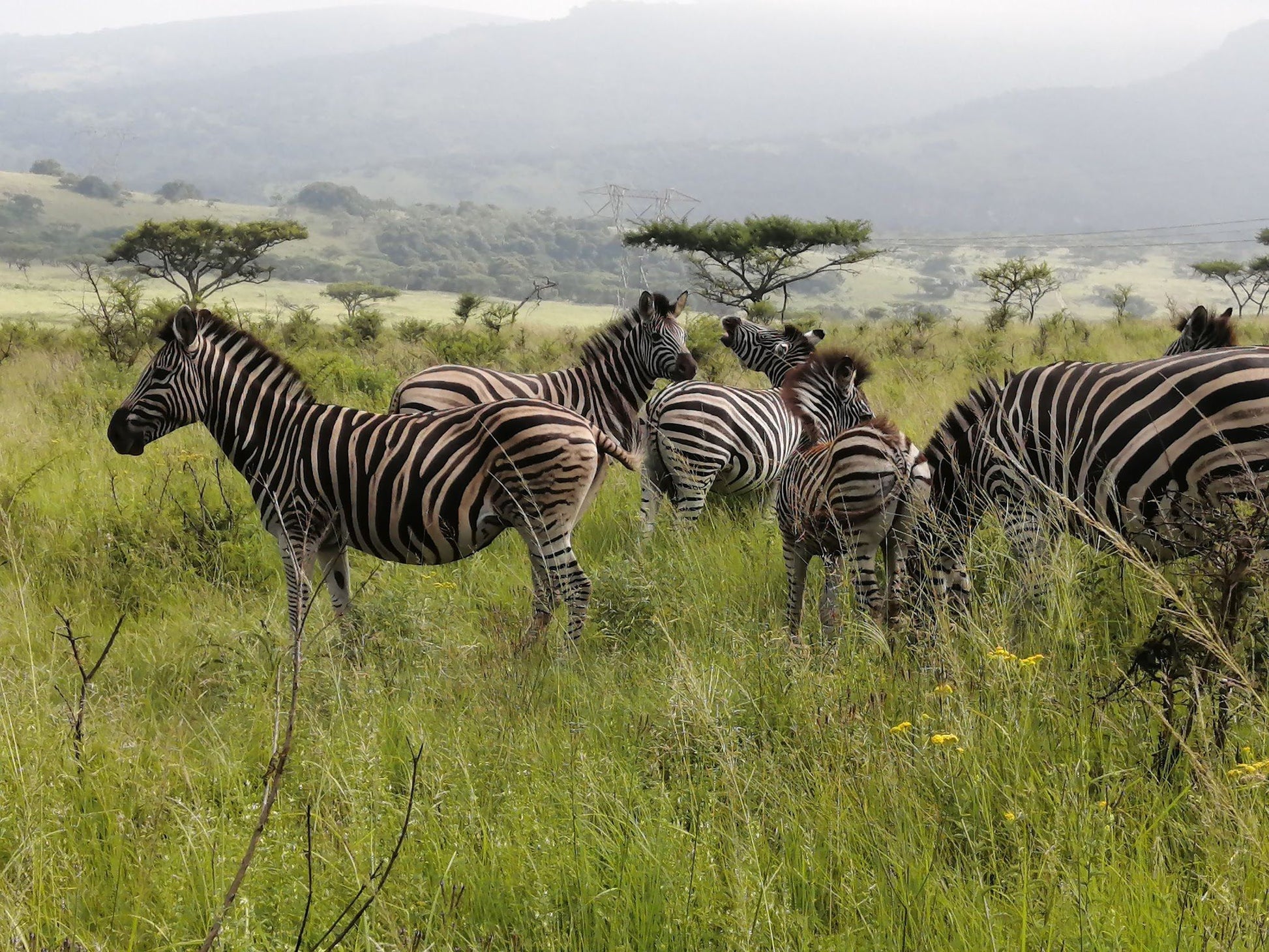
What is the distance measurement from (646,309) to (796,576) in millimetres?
3300

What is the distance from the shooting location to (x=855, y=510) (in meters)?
4.34

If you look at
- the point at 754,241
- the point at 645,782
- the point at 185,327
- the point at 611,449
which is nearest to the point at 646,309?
the point at 611,449

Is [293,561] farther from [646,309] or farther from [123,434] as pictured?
[646,309]

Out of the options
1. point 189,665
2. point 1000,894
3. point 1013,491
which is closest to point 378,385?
point 189,665

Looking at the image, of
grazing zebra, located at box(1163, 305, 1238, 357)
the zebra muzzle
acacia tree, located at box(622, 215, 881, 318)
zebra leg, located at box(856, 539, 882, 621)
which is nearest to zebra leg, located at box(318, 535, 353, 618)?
the zebra muzzle

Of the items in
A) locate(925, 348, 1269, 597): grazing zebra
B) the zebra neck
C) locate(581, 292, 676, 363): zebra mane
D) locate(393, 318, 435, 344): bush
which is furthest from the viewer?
locate(393, 318, 435, 344): bush

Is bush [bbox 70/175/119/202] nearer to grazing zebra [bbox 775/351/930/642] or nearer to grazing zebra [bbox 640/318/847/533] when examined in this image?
grazing zebra [bbox 640/318/847/533]

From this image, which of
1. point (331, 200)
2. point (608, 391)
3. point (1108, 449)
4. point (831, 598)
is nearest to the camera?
point (1108, 449)

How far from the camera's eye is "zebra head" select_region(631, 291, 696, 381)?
7355 millimetres

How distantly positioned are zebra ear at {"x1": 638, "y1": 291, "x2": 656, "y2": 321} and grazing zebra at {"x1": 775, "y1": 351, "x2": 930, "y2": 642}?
2.84 m

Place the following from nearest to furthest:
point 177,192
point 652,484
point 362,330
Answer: point 652,484 < point 362,330 < point 177,192

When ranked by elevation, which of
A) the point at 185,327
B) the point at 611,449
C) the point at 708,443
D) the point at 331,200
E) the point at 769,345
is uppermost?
the point at 331,200

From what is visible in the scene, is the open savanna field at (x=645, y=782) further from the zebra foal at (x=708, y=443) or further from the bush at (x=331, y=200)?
the bush at (x=331, y=200)

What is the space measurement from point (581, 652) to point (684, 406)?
9.31 feet
